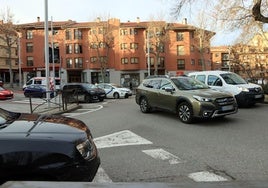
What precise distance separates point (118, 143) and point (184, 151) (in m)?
1.80

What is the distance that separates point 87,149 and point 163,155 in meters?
3.43

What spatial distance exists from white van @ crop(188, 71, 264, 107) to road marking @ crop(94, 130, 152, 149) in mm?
7741

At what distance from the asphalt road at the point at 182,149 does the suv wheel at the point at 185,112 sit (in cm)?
26

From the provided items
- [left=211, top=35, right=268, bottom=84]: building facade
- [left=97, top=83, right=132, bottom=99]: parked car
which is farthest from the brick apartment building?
[left=97, top=83, right=132, bottom=99]: parked car

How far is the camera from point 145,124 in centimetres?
1245

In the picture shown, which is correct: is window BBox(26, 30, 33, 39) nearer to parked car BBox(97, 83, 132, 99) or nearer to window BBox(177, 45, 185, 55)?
window BBox(177, 45, 185, 55)

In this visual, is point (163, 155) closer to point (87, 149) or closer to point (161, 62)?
point (87, 149)

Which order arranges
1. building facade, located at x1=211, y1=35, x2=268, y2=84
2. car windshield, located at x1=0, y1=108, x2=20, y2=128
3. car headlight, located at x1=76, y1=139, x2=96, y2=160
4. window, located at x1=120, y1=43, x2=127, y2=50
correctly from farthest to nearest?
window, located at x1=120, y1=43, x2=127, y2=50 → building facade, located at x1=211, y1=35, x2=268, y2=84 → car windshield, located at x1=0, y1=108, x2=20, y2=128 → car headlight, located at x1=76, y1=139, x2=96, y2=160

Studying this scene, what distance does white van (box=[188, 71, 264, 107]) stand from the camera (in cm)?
1669

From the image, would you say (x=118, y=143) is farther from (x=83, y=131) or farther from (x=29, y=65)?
(x=29, y=65)

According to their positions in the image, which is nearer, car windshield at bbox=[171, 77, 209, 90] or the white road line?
the white road line

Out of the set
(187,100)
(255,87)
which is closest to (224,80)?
(255,87)

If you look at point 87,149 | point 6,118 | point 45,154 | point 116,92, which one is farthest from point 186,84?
point 116,92

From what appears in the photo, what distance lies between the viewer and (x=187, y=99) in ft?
40.5
